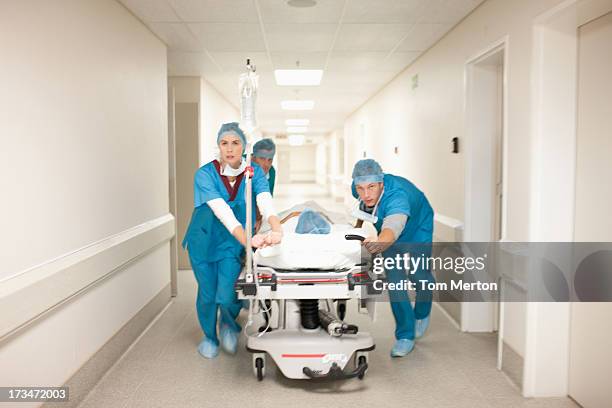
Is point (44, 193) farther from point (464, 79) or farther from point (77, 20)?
point (464, 79)

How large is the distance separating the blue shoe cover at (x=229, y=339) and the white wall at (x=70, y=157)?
2.33ft

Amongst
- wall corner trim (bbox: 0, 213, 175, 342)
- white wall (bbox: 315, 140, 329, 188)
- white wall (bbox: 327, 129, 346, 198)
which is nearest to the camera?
wall corner trim (bbox: 0, 213, 175, 342)

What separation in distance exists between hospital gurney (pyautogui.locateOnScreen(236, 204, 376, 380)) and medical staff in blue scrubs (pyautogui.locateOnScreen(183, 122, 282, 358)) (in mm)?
449

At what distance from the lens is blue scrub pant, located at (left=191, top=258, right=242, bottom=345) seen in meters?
3.58

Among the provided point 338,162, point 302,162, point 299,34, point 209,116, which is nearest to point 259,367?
point 299,34

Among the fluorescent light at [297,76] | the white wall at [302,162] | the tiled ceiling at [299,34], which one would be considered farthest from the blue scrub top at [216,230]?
the white wall at [302,162]

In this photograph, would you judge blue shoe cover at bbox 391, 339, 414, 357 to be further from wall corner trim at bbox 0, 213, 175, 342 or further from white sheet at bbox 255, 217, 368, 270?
wall corner trim at bbox 0, 213, 175, 342

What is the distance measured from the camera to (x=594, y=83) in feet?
9.08

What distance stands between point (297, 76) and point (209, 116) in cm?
142

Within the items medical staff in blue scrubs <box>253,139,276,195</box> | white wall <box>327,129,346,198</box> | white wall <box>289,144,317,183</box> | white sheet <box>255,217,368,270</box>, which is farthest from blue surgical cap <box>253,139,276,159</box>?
white wall <box>289,144,317,183</box>

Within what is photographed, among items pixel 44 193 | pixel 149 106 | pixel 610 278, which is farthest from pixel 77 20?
pixel 610 278

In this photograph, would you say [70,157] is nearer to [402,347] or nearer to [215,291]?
[215,291]

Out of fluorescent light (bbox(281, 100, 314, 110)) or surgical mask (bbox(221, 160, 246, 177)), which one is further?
fluorescent light (bbox(281, 100, 314, 110))

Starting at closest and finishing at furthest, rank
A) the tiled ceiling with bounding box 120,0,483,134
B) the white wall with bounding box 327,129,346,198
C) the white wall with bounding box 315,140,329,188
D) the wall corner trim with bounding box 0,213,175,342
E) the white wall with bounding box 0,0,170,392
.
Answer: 1. the wall corner trim with bounding box 0,213,175,342
2. the white wall with bounding box 0,0,170,392
3. the tiled ceiling with bounding box 120,0,483,134
4. the white wall with bounding box 327,129,346,198
5. the white wall with bounding box 315,140,329,188
